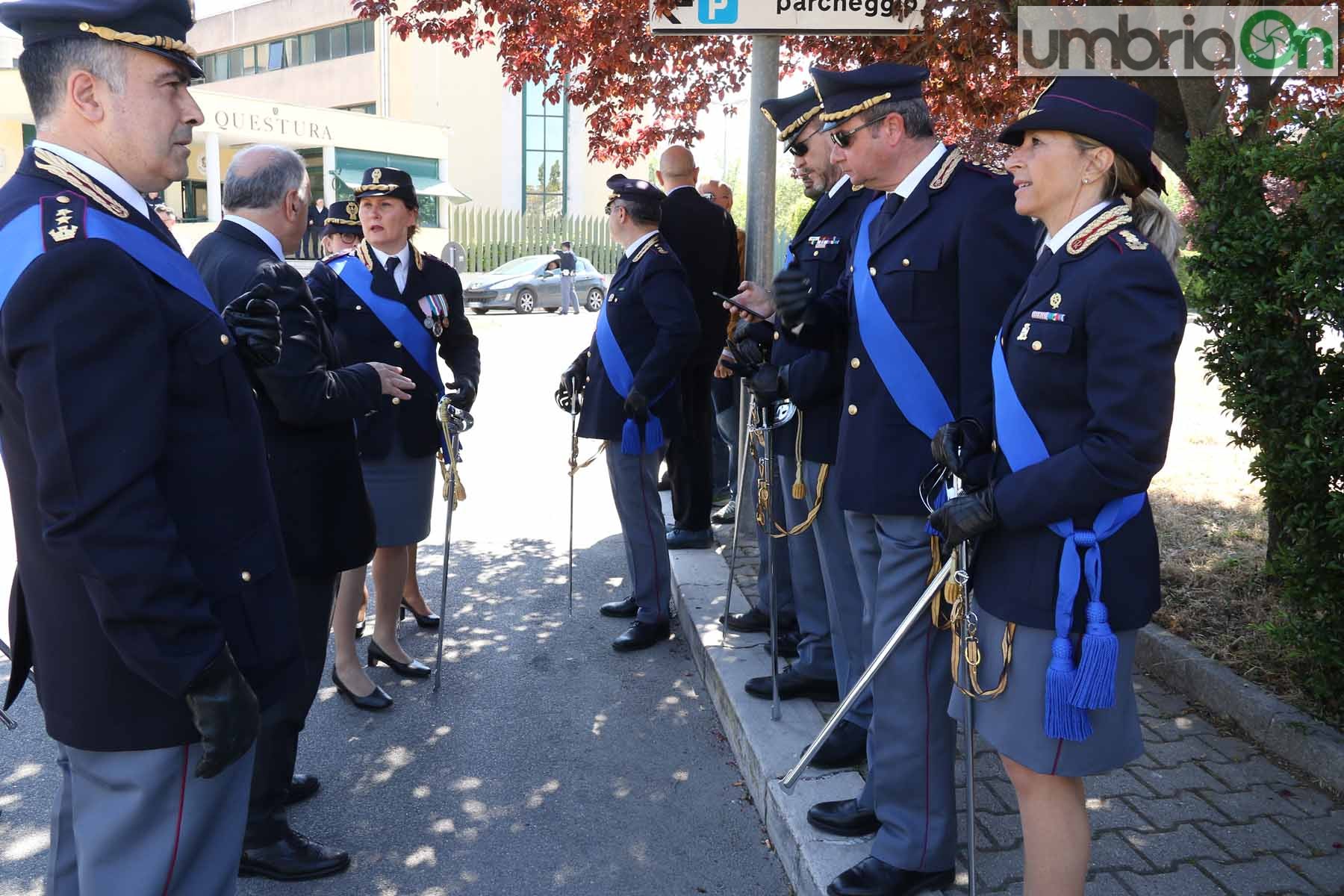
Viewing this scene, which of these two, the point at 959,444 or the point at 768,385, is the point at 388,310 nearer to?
the point at 768,385

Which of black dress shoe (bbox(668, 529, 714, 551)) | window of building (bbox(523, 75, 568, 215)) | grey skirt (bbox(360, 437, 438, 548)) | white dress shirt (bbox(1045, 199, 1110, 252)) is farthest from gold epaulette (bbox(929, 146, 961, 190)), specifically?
window of building (bbox(523, 75, 568, 215))

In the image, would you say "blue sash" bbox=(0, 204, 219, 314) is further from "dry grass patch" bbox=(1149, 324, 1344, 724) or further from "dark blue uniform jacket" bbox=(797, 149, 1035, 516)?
"dry grass patch" bbox=(1149, 324, 1344, 724)

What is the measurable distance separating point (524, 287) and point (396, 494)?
25385mm

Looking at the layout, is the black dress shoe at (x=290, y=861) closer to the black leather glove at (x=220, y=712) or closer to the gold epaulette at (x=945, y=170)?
the black leather glove at (x=220, y=712)

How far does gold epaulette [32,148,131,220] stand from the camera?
6.66 feet

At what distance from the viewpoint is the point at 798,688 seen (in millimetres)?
4426

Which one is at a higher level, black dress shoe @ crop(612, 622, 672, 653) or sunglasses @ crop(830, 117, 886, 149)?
sunglasses @ crop(830, 117, 886, 149)

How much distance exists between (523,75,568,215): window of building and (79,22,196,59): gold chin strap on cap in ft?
156

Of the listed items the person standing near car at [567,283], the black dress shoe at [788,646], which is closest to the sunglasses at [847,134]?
the black dress shoe at [788,646]

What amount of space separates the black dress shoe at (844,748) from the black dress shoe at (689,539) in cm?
300

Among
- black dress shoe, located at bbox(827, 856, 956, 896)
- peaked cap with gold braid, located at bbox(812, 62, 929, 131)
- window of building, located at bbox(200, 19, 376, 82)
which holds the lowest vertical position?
black dress shoe, located at bbox(827, 856, 956, 896)

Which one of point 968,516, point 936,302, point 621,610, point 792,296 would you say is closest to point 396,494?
point 621,610

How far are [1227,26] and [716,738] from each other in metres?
4.28

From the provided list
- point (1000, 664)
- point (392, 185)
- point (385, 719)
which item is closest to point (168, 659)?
point (1000, 664)
